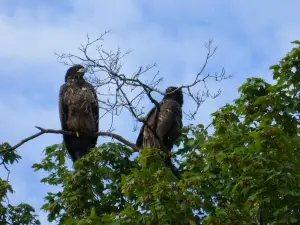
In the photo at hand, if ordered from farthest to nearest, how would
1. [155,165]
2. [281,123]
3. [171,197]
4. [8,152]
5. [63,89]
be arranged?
1. [63,89]
2. [8,152]
3. [281,123]
4. [155,165]
5. [171,197]

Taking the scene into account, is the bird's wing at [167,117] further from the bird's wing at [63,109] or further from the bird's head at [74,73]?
the bird's wing at [63,109]

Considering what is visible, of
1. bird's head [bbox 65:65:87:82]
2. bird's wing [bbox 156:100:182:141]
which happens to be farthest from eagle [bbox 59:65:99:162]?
bird's wing [bbox 156:100:182:141]

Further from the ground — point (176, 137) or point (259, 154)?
point (176, 137)

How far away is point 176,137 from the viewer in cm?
1355

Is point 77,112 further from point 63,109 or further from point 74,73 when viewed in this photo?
point 74,73

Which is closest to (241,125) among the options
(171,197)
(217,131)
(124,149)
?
(217,131)

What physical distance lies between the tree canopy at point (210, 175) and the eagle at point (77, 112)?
1065 millimetres

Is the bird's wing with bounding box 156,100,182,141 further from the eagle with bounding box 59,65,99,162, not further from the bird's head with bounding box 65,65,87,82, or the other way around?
the bird's head with bounding box 65,65,87,82

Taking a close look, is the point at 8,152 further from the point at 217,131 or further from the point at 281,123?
the point at 281,123

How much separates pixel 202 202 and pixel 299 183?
1061mm

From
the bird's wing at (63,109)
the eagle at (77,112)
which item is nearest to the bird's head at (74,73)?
the eagle at (77,112)

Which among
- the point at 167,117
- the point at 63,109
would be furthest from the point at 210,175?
the point at 63,109

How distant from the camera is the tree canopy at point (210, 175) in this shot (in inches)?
353

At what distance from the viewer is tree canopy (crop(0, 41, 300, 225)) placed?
353 inches
